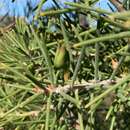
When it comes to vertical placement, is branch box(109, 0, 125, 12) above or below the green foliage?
above

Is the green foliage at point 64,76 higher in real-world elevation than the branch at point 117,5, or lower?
lower

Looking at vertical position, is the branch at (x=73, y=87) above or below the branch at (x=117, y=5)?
below

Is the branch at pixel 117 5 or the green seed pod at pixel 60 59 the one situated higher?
the branch at pixel 117 5

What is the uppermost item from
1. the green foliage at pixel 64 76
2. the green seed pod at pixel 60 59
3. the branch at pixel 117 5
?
the branch at pixel 117 5

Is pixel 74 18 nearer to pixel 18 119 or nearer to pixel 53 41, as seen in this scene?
pixel 53 41

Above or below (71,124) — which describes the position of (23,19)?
above

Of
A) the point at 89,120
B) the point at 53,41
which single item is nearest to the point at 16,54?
the point at 53,41

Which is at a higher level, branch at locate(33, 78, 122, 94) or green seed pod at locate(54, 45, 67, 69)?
green seed pod at locate(54, 45, 67, 69)

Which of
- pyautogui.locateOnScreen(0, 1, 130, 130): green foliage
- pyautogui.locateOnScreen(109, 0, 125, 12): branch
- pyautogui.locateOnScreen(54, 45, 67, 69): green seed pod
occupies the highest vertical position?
pyautogui.locateOnScreen(109, 0, 125, 12): branch
